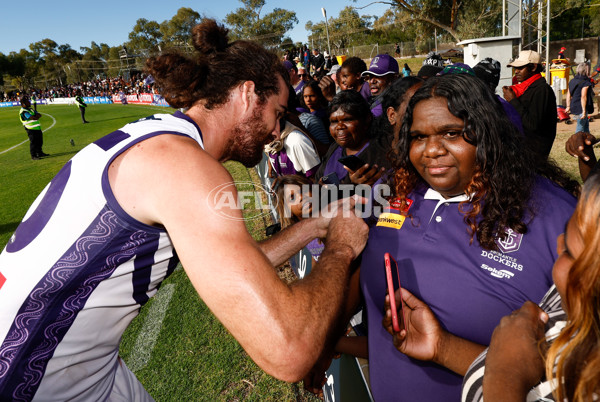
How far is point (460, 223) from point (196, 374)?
2758 mm

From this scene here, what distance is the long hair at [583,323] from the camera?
0.90 metres

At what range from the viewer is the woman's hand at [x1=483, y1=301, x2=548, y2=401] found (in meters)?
1.05

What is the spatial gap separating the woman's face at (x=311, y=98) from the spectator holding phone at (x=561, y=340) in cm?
568

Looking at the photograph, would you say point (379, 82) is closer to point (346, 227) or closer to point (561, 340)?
point (346, 227)

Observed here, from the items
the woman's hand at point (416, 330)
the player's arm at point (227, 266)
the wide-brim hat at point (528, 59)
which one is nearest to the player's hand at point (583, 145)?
the woman's hand at point (416, 330)

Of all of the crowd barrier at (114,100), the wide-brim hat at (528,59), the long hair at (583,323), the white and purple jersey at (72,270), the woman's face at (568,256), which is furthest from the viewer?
the crowd barrier at (114,100)

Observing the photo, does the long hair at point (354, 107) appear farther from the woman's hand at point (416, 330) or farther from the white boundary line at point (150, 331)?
the white boundary line at point (150, 331)

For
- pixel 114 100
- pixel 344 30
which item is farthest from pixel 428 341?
pixel 344 30

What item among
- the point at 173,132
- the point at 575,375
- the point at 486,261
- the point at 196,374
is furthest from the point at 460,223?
the point at 196,374

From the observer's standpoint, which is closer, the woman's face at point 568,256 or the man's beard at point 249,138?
the woman's face at point 568,256

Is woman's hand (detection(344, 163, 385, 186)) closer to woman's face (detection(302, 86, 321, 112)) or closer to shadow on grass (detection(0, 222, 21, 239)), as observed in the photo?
woman's face (detection(302, 86, 321, 112))

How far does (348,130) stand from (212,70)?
2039mm

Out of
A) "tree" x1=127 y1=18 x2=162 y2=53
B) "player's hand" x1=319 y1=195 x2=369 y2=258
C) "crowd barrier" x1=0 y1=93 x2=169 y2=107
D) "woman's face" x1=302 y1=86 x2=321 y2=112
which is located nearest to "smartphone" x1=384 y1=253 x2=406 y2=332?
"player's hand" x1=319 y1=195 x2=369 y2=258

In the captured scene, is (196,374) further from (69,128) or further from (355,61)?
(69,128)
